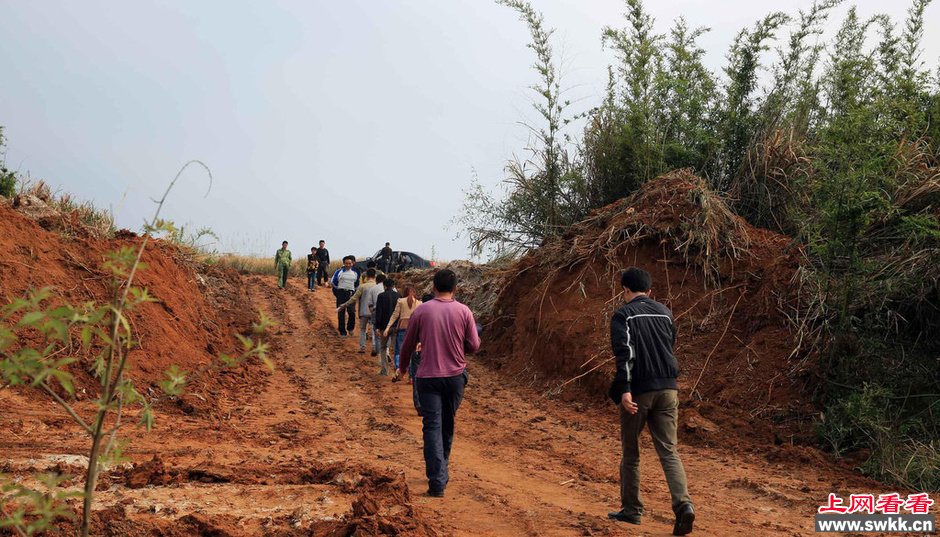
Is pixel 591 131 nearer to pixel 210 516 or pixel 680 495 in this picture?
pixel 680 495

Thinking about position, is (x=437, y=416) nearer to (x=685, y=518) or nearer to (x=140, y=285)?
(x=685, y=518)

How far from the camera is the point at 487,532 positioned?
232 inches

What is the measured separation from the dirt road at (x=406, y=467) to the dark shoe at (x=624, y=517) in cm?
8

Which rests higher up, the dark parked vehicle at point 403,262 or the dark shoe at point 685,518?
the dark parked vehicle at point 403,262

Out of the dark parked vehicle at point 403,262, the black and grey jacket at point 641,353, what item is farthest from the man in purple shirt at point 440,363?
the dark parked vehicle at point 403,262

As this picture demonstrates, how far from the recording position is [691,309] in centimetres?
1302

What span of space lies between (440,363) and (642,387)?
5.78 feet

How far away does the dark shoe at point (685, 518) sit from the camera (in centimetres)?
599

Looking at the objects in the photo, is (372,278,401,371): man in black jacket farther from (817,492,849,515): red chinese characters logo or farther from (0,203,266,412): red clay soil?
(817,492,849,515): red chinese characters logo

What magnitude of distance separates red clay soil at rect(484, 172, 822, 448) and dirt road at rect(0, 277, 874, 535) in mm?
803

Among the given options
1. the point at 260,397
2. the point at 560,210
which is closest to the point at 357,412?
the point at 260,397

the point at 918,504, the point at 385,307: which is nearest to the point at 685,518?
the point at 918,504

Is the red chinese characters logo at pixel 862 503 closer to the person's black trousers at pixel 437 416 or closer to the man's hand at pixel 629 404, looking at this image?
the man's hand at pixel 629 404

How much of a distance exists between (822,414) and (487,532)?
17.9 ft
